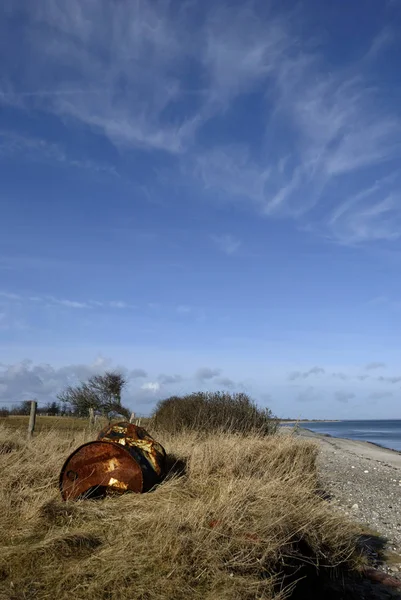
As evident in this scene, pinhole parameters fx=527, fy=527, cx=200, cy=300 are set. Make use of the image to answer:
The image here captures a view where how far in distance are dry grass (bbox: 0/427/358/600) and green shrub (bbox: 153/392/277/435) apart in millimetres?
7539

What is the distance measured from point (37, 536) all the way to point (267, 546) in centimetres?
251

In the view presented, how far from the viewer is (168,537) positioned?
5391mm

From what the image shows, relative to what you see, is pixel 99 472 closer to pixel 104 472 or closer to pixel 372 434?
pixel 104 472

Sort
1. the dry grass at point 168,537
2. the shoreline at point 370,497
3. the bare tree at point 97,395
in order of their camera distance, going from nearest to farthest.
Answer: the dry grass at point 168,537 → the shoreline at point 370,497 → the bare tree at point 97,395

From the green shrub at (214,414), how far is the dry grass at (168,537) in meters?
7.54

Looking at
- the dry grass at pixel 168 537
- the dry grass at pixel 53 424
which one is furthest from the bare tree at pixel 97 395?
the dry grass at pixel 168 537

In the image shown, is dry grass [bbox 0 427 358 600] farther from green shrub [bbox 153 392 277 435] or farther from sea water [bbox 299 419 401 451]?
sea water [bbox 299 419 401 451]

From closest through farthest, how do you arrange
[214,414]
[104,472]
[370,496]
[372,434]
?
1. [104,472]
2. [370,496]
3. [214,414]
4. [372,434]

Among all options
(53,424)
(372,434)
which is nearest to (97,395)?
(53,424)

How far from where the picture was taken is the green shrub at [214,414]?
16312 millimetres

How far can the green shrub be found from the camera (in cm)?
1631

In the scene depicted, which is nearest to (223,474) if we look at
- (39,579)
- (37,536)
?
(37,536)

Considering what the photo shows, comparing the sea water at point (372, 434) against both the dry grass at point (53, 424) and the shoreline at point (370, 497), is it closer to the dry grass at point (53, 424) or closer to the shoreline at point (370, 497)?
the shoreline at point (370, 497)

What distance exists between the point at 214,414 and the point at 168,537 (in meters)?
11.9
